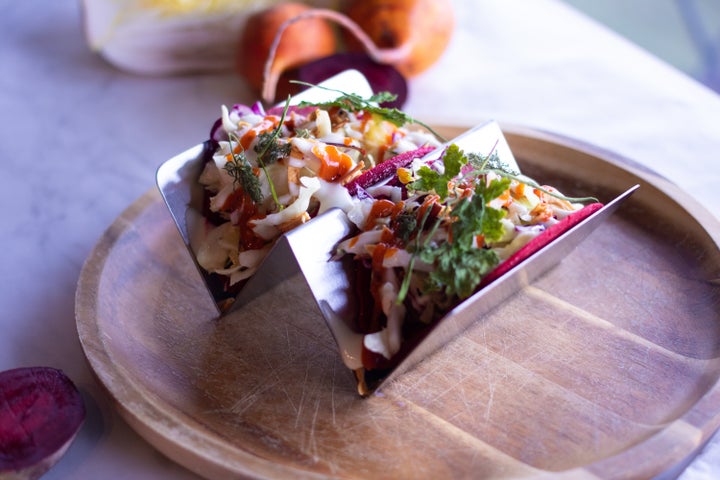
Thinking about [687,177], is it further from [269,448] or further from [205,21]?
[205,21]

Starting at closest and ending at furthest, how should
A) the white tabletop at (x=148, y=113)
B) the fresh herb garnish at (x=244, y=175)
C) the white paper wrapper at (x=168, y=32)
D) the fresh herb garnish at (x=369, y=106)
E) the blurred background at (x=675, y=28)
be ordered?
the fresh herb garnish at (x=244, y=175), the fresh herb garnish at (x=369, y=106), the white tabletop at (x=148, y=113), the white paper wrapper at (x=168, y=32), the blurred background at (x=675, y=28)

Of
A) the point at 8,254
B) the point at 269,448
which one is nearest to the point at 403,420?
the point at 269,448

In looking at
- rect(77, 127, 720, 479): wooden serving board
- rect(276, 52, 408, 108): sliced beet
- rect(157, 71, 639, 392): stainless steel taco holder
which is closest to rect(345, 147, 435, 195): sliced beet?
rect(157, 71, 639, 392): stainless steel taco holder

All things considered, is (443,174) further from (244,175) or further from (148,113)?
(148,113)

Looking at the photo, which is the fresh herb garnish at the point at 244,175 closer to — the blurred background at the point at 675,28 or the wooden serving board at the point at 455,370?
the wooden serving board at the point at 455,370

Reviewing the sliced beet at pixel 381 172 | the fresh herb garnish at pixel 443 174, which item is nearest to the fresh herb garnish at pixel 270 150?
the sliced beet at pixel 381 172

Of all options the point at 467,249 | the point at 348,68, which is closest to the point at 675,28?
the point at 348,68
